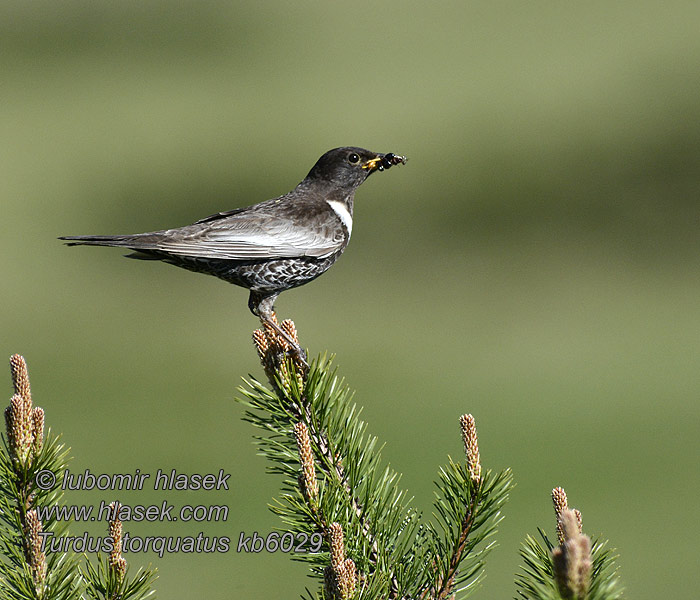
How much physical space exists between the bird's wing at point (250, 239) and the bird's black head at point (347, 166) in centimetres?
40

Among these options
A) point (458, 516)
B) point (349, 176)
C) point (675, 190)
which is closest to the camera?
point (458, 516)

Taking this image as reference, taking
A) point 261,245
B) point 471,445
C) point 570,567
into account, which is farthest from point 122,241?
point 570,567

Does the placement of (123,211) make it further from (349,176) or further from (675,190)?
(349,176)

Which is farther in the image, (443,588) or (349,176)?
(349,176)

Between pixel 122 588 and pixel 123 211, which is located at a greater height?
pixel 123 211

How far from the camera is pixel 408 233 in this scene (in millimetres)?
16422

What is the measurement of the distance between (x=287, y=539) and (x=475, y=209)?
583 inches

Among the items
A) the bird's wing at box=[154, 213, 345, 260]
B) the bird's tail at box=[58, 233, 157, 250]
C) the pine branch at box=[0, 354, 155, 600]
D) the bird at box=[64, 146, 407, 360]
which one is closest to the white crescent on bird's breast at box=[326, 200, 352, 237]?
the bird at box=[64, 146, 407, 360]

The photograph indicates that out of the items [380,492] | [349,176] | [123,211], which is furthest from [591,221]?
[380,492]

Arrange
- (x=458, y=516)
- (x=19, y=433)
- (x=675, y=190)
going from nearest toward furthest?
(x=19, y=433)
(x=458, y=516)
(x=675, y=190)

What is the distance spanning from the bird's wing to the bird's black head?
400 mm

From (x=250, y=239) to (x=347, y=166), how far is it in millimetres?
719

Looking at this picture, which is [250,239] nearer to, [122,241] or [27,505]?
[122,241]

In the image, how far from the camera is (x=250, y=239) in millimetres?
3500
